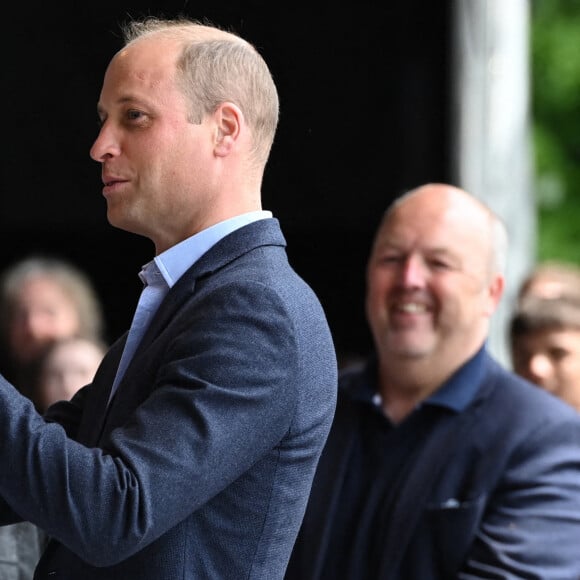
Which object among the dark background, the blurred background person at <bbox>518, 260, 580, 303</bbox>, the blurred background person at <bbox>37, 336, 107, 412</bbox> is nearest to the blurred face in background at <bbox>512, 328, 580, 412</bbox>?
the blurred background person at <bbox>518, 260, 580, 303</bbox>

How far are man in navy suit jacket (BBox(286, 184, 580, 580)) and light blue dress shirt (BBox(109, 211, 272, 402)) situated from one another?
3.77ft

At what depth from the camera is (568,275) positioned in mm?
4305

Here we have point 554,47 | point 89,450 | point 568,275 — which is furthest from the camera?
point 554,47

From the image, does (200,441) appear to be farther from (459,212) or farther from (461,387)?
(459,212)

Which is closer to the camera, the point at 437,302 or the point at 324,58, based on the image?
the point at 437,302

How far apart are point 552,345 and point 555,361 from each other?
50 millimetres

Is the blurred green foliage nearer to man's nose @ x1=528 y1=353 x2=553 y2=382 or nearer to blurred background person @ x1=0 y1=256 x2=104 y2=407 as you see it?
blurred background person @ x1=0 y1=256 x2=104 y2=407

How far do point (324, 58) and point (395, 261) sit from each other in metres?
4.08

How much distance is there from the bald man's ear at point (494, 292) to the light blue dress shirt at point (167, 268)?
5.32ft

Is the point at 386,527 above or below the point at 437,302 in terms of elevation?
below

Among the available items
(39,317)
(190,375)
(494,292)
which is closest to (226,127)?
(190,375)

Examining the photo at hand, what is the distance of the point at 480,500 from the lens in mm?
2754

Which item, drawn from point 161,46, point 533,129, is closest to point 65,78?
point 161,46

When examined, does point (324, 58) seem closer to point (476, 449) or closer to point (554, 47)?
point (476, 449)
